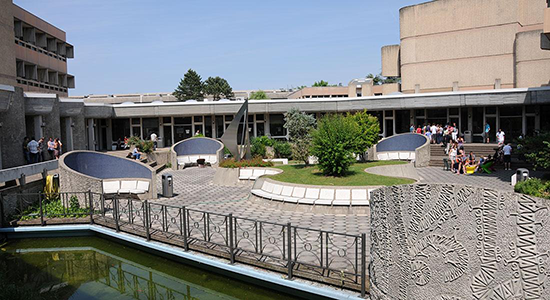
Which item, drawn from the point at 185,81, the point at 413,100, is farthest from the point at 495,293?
the point at 185,81

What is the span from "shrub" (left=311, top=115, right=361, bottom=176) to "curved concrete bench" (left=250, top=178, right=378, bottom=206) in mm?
1976

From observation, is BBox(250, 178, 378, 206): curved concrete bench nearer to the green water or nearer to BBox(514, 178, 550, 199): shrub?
BBox(514, 178, 550, 199): shrub

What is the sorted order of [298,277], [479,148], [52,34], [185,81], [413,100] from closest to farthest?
[298,277] < [479,148] < [413,100] < [52,34] < [185,81]

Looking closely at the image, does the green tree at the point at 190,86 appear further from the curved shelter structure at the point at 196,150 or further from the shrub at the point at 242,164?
the shrub at the point at 242,164

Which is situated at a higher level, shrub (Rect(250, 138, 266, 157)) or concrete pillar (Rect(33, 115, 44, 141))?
concrete pillar (Rect(33, 115, 44, 141))

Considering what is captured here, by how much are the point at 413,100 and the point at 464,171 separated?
34.3 ft

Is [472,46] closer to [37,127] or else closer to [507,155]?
[507,155]

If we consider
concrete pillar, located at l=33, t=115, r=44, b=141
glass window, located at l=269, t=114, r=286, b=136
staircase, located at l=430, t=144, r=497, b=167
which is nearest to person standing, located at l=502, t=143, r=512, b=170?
staircase, located at l=430, t=144, r=497, b=167

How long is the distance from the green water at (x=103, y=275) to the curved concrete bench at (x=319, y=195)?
16.4 feet

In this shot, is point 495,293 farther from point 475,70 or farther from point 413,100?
point 475,70

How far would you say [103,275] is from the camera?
1053 centimetres

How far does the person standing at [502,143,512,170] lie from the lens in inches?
872

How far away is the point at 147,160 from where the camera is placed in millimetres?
27906

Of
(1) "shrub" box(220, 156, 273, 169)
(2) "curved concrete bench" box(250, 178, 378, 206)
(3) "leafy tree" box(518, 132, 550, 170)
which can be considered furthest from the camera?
(1) "shrub" box(220, 156, 273, 169)
